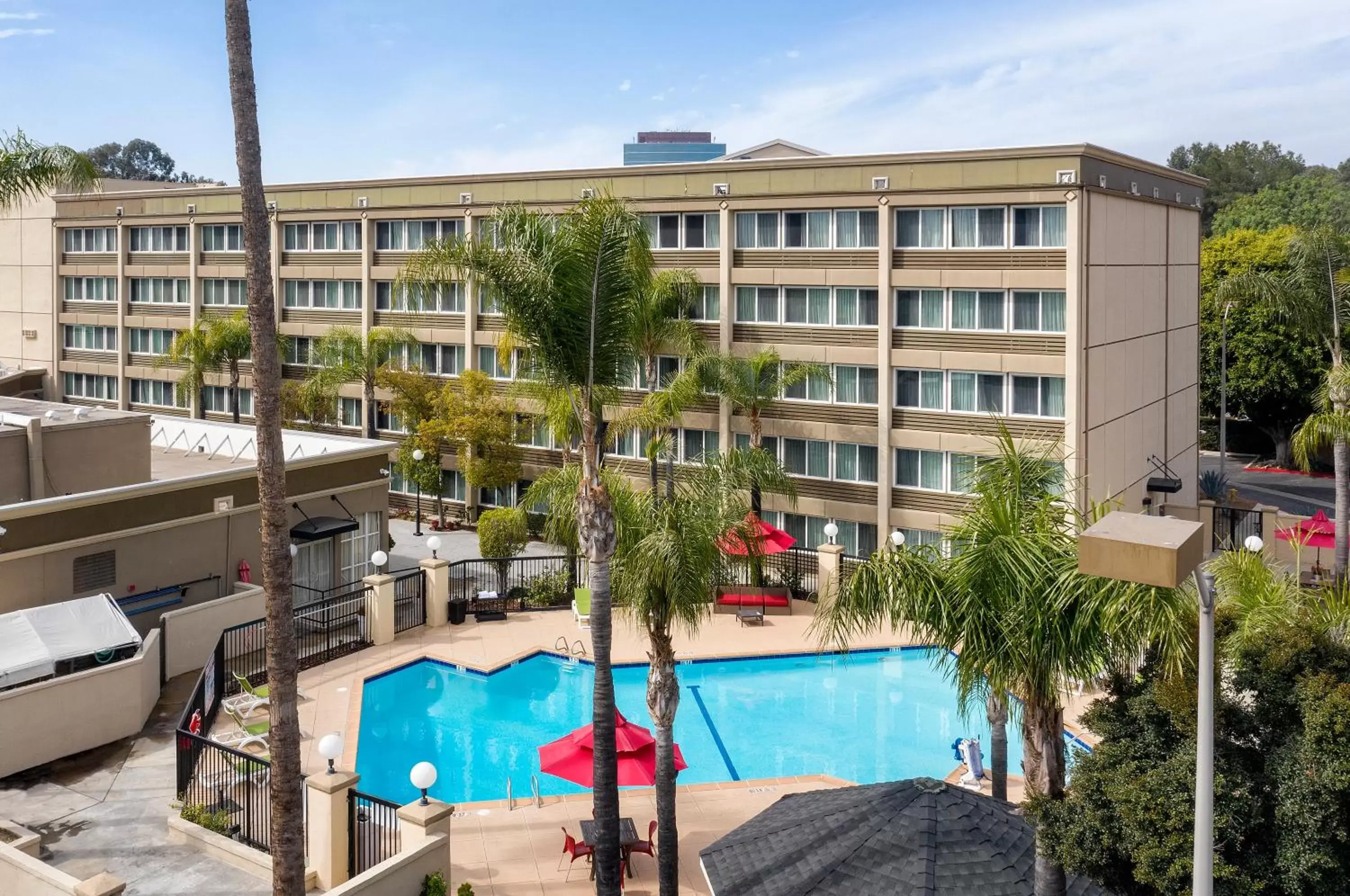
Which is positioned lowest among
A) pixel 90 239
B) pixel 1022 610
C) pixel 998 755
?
pixel 998 755

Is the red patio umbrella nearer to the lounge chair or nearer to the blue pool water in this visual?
the blue pool water

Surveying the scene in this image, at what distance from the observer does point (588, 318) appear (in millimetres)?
15133

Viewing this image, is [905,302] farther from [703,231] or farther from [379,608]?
[379,608]

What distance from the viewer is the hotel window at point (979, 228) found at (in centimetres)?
3044

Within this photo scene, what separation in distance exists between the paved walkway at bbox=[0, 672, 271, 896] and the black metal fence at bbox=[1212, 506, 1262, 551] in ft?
96.6

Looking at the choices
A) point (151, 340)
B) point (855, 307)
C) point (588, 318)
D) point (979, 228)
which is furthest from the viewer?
point (151, 340)

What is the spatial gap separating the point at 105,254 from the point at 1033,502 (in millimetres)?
52171

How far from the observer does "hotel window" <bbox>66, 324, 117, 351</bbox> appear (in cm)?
5475

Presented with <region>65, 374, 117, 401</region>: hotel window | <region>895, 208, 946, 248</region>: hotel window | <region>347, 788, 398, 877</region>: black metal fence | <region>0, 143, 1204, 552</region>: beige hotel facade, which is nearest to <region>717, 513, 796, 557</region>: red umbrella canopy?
<region>347, 788, 398, 877</region>: black metal fence

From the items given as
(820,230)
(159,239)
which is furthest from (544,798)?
(159,239)

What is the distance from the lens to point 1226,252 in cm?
5788

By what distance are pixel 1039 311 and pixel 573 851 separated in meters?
19.7

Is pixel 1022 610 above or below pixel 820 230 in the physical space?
below

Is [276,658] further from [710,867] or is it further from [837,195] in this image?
[837,195]
